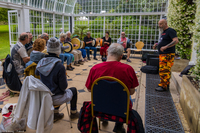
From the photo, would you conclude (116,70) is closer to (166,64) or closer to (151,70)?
(166,64)

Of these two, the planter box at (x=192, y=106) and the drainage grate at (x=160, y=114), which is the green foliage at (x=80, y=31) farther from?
the planter box at (x=192, y=106)

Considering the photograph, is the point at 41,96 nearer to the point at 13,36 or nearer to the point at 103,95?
the point at 103,95

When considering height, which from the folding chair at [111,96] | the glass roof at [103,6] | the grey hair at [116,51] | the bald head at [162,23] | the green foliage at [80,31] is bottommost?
the folding chair at [111,96]

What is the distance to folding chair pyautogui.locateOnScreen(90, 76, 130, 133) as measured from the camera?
149cm

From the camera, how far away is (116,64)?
1.67 m

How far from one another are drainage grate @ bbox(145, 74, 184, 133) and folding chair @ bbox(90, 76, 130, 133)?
1.00 m

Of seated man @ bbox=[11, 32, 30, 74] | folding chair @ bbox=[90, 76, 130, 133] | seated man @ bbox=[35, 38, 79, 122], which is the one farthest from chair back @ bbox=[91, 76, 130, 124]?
seated man @ bbox=[11, 32, 30, 74]

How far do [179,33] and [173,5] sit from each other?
3.65 ft

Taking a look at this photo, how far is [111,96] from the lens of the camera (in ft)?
5.02

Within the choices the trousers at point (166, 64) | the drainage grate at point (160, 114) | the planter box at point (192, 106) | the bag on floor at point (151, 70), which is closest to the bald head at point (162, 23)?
the trousers at point (166, 64)

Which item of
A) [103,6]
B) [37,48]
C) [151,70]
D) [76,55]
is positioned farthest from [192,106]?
[103,6]

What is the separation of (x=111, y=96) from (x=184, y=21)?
5.00m

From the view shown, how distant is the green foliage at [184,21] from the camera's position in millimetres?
5180

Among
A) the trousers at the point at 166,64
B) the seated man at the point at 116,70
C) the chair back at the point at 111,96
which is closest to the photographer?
the chair back at the point at 111,96
